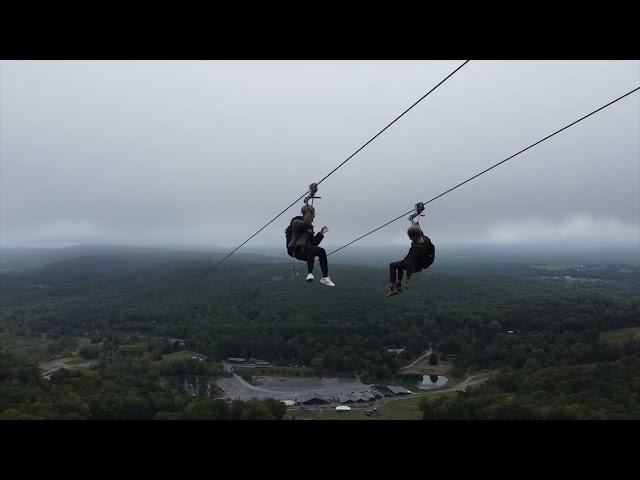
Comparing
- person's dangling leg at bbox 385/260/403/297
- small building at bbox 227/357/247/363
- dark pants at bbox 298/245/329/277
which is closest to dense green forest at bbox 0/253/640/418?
small building at bbox 227/357/247/363

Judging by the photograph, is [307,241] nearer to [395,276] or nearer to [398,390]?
[395,276]

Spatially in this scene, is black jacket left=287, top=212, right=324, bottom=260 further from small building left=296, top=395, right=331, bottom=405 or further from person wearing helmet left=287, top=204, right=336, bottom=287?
small building left=296, top=395, right=331, bottom=405

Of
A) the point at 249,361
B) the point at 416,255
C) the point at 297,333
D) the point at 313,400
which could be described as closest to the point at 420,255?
the point at 416,255

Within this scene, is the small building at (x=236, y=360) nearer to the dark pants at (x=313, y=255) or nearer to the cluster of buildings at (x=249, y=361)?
the cluster of buildings at (x=249, y=361)

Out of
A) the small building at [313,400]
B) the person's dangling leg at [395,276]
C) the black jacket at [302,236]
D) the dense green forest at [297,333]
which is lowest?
the small building at [313,400]

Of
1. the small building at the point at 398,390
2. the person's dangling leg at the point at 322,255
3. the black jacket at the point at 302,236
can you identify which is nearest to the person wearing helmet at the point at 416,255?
the person's dangling leg at the point at 322,255
